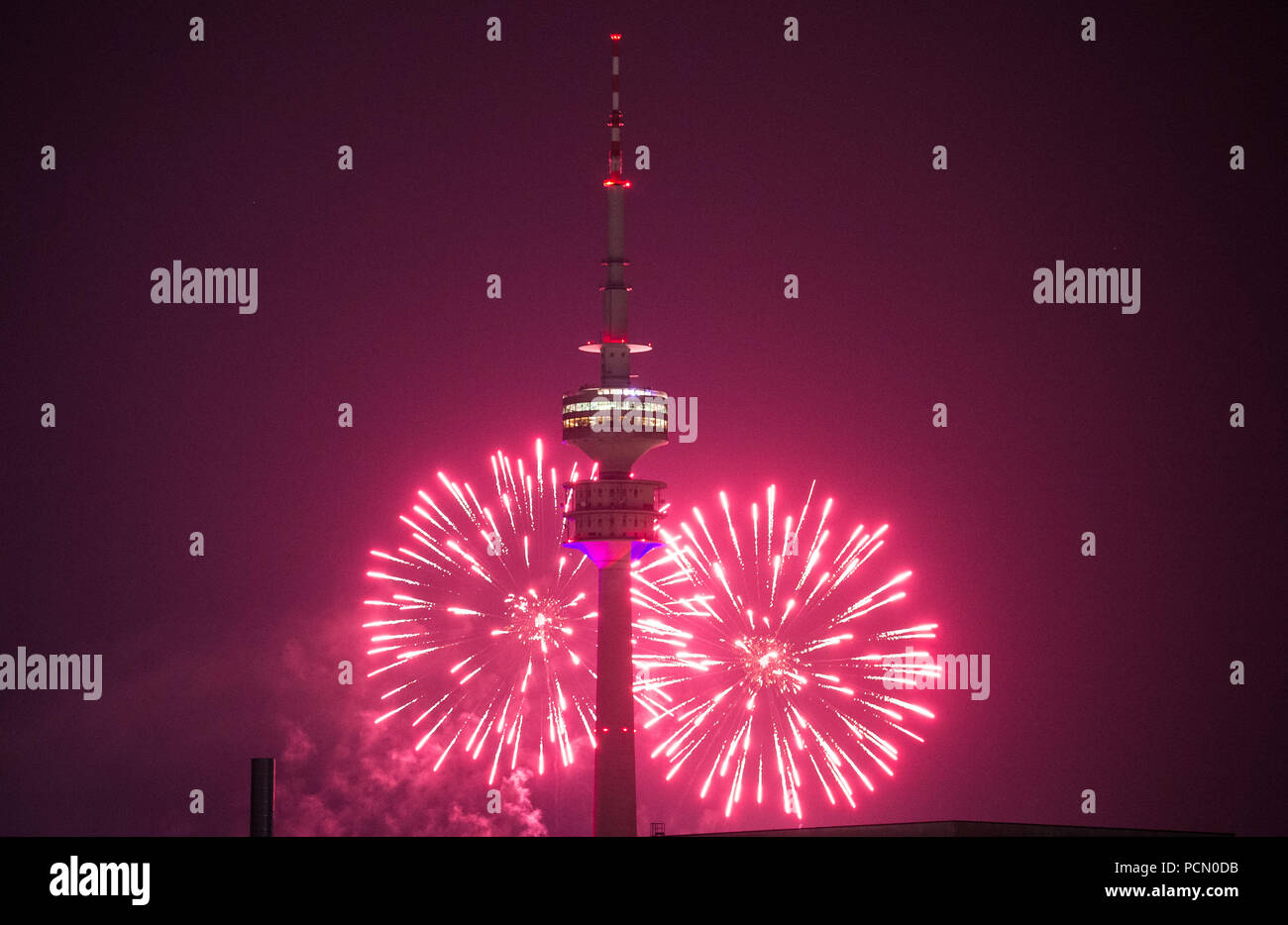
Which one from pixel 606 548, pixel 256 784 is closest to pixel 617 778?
pixel 606 548

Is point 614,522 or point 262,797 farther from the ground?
point 614,522

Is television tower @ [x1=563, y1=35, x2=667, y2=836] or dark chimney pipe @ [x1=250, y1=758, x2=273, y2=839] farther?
television tower @ [x1=563, y1=35, x2=667, y2=836]

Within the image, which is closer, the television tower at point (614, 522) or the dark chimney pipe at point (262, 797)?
the dark chimney pipe at point (262, 797)

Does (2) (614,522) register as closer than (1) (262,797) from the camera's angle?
No
